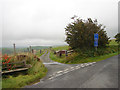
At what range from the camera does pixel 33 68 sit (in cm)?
594

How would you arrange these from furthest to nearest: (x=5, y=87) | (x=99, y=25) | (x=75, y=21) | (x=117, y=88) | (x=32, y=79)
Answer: (x=99, y=25) < (x=75, y=21) < (x=32, y=79) < (x=5, y=87) < (x=117, y=88)

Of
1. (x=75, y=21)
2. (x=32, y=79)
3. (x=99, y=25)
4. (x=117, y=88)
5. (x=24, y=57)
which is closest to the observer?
(x=117, y=88)

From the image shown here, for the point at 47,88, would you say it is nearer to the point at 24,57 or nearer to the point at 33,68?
the point at 33,68

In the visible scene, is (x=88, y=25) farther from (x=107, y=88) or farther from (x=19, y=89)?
(x=19, y=89)

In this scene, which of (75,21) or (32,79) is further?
(75,21)

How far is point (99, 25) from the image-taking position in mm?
16266

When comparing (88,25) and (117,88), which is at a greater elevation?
(88,25)

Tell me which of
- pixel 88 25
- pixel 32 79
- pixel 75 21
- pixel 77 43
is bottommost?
pixel 32 79

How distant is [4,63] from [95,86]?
608 cm

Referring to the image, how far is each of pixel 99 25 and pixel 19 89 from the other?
60.2 ft

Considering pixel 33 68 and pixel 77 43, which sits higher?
pixel 77 43

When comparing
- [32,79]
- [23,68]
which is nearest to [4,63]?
[23,68]

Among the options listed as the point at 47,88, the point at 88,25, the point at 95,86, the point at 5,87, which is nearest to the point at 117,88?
the point at 95,86

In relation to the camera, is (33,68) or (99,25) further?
(99,25)
